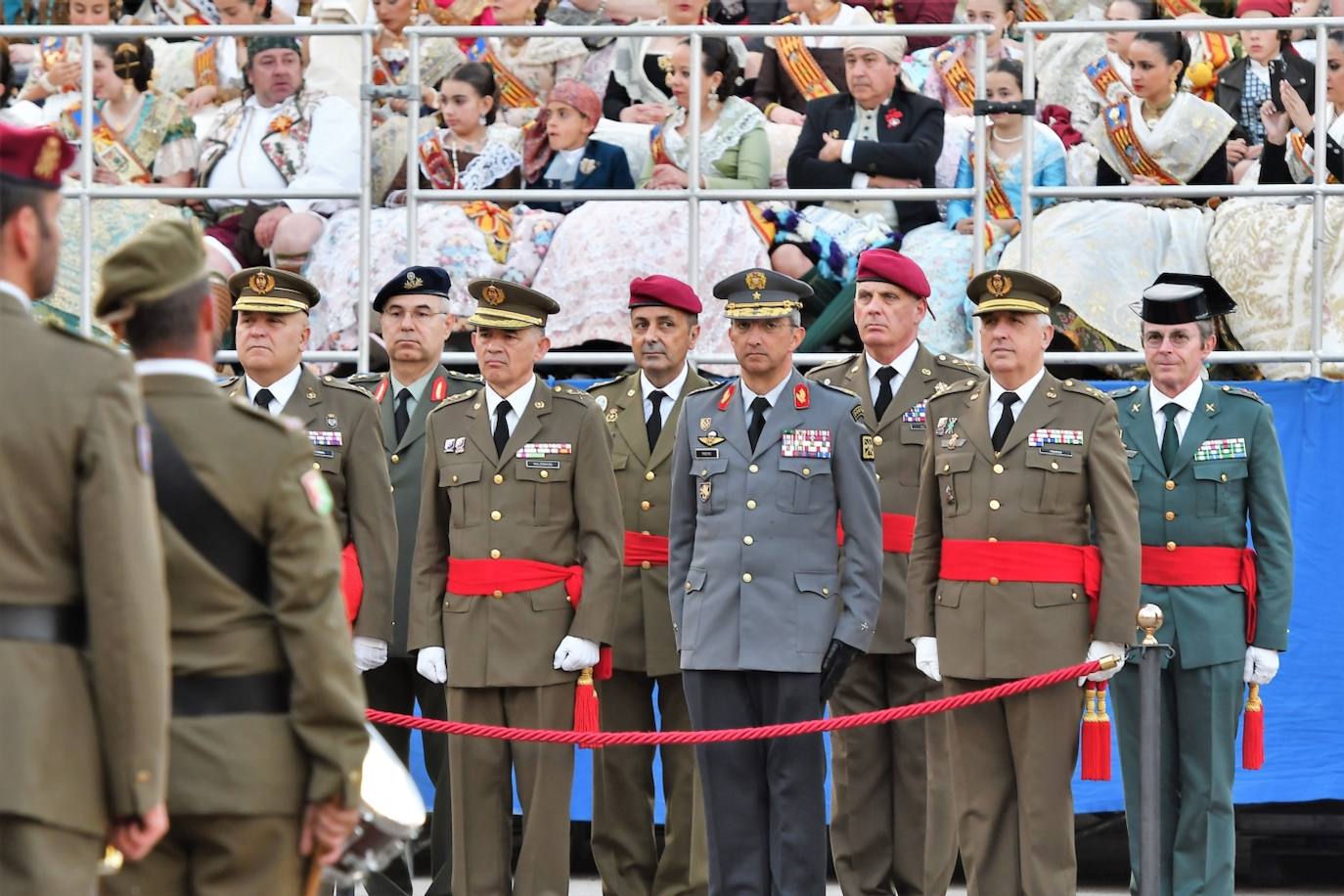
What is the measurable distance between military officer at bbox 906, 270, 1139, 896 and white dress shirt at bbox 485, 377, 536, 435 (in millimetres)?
1460

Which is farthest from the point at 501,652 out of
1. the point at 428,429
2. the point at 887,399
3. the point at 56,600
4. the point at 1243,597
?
the point at 56,600

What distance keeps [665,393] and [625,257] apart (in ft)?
2.83

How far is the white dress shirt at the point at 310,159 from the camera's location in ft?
27.0

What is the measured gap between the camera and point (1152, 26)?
7598 mm

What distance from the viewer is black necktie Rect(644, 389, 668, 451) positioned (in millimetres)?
7512

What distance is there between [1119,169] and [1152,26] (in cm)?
97

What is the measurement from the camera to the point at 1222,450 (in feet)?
22.9

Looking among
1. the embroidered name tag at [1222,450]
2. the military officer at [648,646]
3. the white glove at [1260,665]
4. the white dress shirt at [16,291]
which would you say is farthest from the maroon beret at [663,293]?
the white dress shirt at [16,291]

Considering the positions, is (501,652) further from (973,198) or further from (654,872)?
(973,198)

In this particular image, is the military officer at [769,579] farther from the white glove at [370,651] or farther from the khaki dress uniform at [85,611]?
the khaki dress uniform at [85,611]

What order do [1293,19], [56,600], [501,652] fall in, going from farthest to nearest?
[1293,19]
[501,652]
[56,600]

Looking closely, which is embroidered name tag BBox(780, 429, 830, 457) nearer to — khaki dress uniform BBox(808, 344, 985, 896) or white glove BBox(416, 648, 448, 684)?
khaki dress uniform BBox(808, 344, 985, 896)

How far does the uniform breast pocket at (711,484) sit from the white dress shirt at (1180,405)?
1.60 metres

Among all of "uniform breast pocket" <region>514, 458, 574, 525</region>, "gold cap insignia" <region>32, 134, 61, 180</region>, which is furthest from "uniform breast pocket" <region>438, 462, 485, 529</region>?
"gold cap insignia" <region>32, 134, 61, 180</region>
